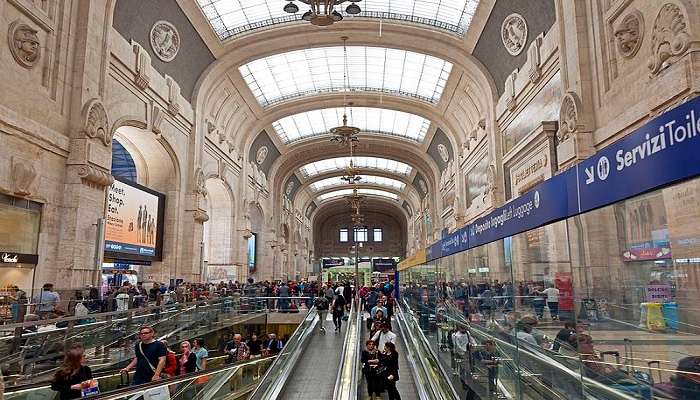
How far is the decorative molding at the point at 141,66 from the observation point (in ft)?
44.6

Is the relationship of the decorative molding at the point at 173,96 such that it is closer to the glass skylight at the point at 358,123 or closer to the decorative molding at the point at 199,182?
the decorative molding at the point at 199,182

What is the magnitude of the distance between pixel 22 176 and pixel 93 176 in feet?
5.35

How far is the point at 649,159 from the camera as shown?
8.04 ft

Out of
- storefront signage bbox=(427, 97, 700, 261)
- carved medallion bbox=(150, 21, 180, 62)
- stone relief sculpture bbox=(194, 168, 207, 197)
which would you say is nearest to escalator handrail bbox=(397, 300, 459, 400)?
storefront signage bbox=(427, 97, 700, 261)

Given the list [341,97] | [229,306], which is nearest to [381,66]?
[341,97]

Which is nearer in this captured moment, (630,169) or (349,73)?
(630,169)

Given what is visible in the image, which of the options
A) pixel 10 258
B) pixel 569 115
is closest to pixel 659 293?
pixel 569 115

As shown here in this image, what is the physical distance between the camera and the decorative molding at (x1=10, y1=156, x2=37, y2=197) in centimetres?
886

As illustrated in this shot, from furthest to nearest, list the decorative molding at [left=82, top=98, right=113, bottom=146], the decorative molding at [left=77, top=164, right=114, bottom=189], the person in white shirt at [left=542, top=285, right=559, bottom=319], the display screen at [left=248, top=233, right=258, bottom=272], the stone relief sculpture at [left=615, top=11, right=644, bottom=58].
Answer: the display screen at [left=248, top=233, right=258, bottom=272] < the decorative molding at [left=82, top=98, right=113, bottom=146] < the decorative molding at [left=77, top=164, right=114, bottom=189] < the stone relief sculpture at [left=615, top=11, right=644, bottom=58] < the person in white shirt at [left=542, top=285, right=559, bottom=319]

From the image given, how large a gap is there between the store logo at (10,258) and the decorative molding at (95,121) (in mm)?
2986

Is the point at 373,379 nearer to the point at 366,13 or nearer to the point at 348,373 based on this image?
the point at 348,373

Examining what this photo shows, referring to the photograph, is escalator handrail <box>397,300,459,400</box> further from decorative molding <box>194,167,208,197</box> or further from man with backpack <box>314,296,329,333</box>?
decorative molding <box>194,167,208,197</box>

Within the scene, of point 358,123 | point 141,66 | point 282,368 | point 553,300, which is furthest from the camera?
point 358,123

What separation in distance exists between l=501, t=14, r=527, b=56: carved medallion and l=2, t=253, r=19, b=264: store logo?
1390 centimetres
